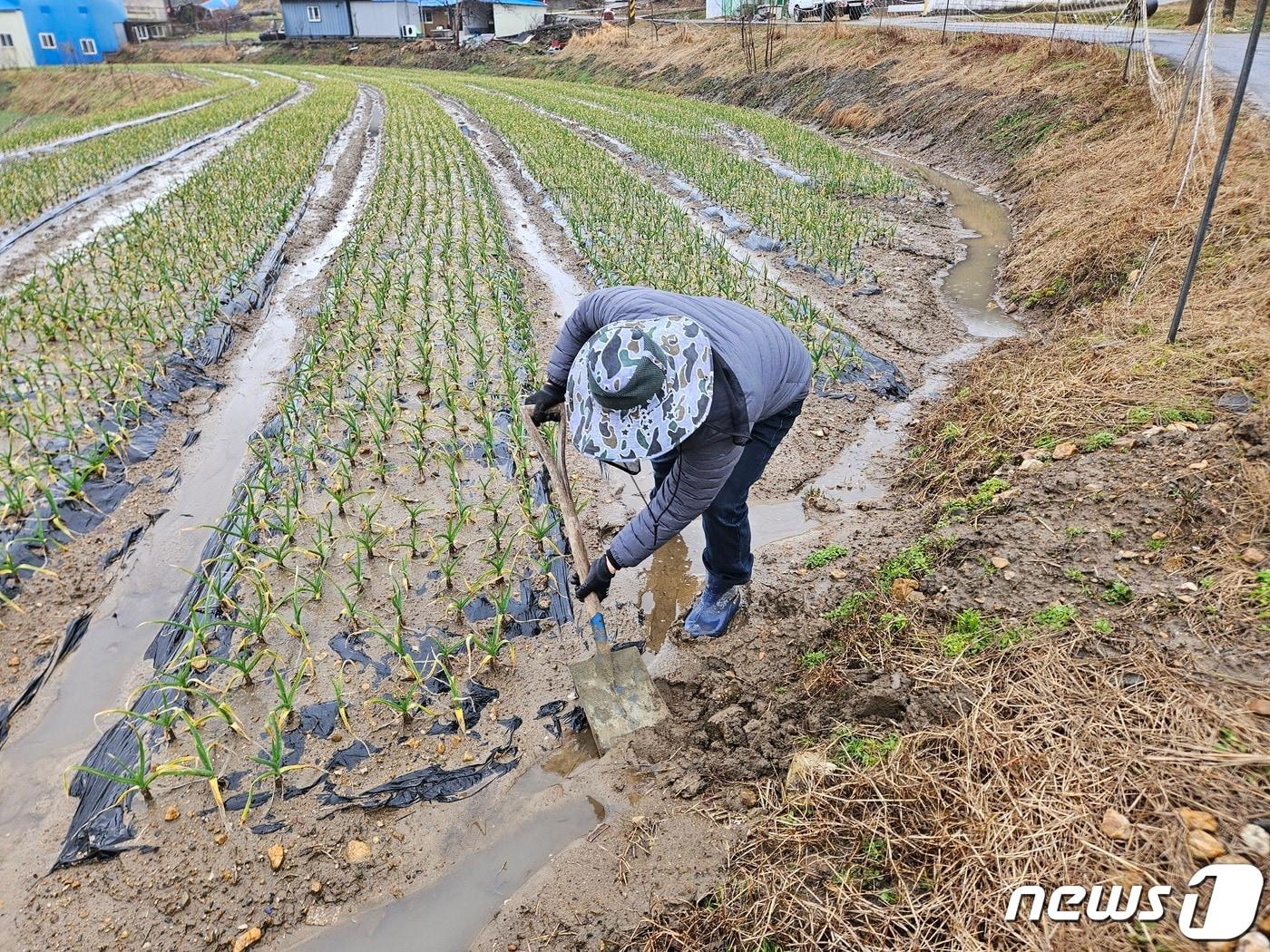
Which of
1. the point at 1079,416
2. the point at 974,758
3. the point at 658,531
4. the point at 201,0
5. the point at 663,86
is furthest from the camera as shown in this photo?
the point at 201,0

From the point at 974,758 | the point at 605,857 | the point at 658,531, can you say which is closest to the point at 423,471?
the point at 658,531

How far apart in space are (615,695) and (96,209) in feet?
35.9

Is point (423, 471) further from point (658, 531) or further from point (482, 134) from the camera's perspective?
point (482, 134)

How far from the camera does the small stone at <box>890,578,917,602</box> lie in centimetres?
295

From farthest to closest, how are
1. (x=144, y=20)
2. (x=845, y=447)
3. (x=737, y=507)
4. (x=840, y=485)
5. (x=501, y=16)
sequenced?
(x=144, y=20) < (x=501, y=16) < (x=845, y=447) < (x=840, y=485) < (x=737, y=507)

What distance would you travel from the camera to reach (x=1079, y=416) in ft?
12.2

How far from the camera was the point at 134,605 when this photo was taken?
3467 mm

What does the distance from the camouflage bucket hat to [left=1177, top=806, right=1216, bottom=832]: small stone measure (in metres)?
1.53

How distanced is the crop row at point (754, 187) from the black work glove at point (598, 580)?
5.62 metres

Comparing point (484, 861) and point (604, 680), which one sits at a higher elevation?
point (604, 680)

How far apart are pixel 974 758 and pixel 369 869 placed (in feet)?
6.30

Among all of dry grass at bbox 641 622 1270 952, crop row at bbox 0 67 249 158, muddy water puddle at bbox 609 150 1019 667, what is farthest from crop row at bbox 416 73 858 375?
crop row at bbox 0 67 249 158

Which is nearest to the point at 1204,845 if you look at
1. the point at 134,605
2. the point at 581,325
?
the point at 581,325

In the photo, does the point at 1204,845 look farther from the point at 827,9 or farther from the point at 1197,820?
the point at 827,9
